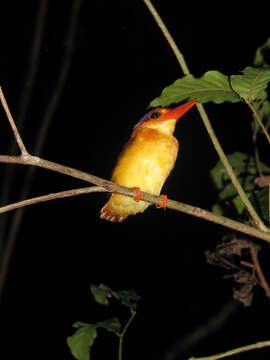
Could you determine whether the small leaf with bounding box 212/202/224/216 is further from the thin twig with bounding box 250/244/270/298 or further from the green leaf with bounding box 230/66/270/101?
the green leaf with bounding box 230/66/270/101

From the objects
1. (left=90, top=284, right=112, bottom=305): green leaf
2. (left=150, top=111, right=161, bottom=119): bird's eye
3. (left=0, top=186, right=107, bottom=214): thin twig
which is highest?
(left=150, top=111, right=161, bottom=119): bird's eye

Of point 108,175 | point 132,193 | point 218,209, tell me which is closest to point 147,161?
point 218,209

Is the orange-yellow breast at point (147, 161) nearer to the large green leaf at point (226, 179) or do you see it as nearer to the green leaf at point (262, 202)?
the large green leaf at point (226, 179)

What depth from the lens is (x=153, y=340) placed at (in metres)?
7.06

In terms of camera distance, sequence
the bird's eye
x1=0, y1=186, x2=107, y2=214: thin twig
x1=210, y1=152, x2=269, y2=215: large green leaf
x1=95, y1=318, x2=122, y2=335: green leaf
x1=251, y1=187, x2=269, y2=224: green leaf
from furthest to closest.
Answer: the bird's eye
x1=210, y1=152, x2=269, y2=215: large green leaf
x1=95, y1=318, x2=122, y2=335: green leaf
x1=251, y1=187, x2=269, y2=224: green leaf
x1=0, y1=186, x2=107, y2=214: thin twig

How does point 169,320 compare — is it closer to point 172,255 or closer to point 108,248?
point 172,255

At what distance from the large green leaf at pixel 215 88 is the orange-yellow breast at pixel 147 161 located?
3.30ft

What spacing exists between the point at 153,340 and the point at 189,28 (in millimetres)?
4767

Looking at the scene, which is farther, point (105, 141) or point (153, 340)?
point (105, 141)

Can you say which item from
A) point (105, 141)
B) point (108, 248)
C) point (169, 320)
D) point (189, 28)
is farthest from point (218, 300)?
point (189, 28)

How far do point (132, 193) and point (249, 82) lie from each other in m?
0.54

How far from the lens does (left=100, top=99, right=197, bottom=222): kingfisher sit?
2562 mm


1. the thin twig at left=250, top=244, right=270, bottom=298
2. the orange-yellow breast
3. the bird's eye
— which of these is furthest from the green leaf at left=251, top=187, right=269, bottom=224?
the bird's eye

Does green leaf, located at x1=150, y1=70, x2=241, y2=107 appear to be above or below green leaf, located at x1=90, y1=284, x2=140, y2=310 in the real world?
above
